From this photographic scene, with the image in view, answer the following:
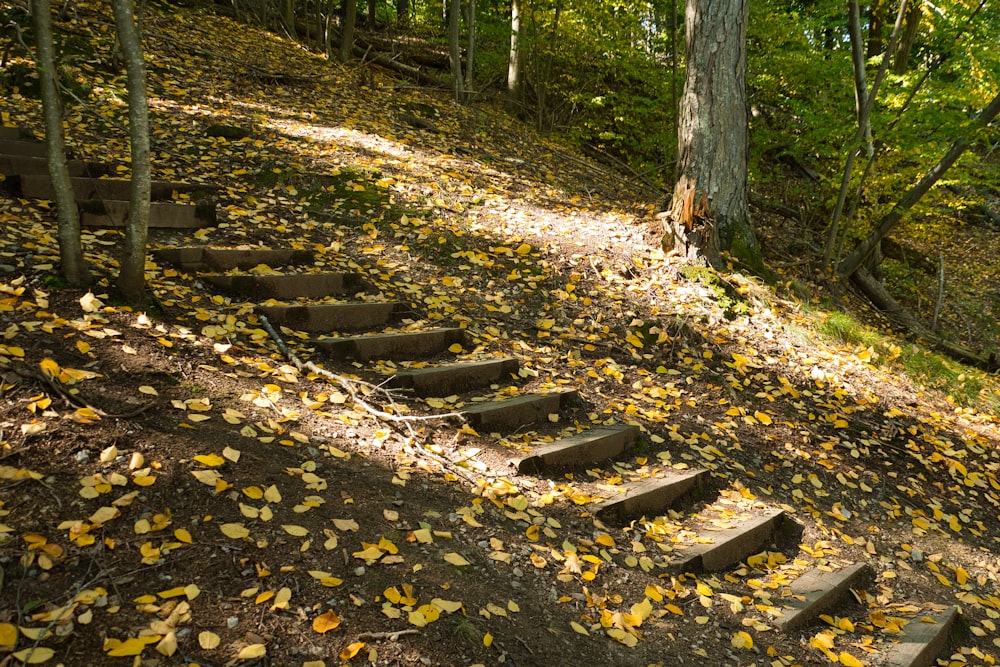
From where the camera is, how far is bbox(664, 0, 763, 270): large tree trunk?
6770mm

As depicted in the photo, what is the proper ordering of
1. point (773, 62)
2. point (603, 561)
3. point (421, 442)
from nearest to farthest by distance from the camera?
point (603, 561) < point (421, 442) < point (773, 62)

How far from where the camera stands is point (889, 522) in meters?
4.51

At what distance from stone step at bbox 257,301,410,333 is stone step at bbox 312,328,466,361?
0.76ft

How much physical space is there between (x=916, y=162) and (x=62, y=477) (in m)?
10.6

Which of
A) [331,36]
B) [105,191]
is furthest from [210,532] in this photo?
[331,36]

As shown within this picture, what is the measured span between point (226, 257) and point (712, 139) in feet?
16.6

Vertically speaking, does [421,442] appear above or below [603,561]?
above

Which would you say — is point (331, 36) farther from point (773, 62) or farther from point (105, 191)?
point (105, 191)

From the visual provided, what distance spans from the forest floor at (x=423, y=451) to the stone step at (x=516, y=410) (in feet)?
0.42

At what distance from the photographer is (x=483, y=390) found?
4406 millimetres

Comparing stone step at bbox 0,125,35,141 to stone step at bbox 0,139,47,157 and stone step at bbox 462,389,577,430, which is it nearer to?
stone step at bbox 0,139,47,157

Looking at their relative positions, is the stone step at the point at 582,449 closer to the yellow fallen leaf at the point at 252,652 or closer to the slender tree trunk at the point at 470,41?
the yellow fallen leaf at the point at 252,652

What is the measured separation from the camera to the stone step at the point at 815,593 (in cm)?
323

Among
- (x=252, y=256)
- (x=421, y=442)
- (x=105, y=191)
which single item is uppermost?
(x=105, y=191)
